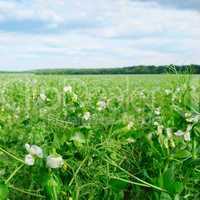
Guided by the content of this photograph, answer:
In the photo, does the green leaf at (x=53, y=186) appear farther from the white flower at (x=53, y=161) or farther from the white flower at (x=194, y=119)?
the white flower at (x=194, y=119)

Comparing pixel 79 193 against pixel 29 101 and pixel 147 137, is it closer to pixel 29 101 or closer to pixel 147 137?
pixel 147 137

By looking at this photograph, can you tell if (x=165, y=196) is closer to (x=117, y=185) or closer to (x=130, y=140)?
(x=117, y=185)

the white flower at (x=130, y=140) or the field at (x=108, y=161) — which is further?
the white flower at (x=130, y=140)

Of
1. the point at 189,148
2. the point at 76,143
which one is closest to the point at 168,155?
the point at 189,148

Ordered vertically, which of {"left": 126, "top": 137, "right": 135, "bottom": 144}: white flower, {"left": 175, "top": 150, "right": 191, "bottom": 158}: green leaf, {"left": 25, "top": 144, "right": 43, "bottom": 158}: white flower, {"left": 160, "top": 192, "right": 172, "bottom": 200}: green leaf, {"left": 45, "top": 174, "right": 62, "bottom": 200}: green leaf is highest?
{"left": 25, "top": 144, "right": 43, "bottom": 158}: white flower

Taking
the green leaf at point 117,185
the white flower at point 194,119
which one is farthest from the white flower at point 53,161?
the white flower at point 194,119

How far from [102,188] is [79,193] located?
0.26 ft

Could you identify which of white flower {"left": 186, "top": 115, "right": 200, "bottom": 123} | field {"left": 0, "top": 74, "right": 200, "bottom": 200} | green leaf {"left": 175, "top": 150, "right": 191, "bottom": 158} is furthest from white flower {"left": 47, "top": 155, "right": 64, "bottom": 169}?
white flower {"left": 186, "top": 115, "right": 200, "bottom": 123}

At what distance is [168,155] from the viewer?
6.01 feet

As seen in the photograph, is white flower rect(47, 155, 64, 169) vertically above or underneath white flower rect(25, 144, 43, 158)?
underneath

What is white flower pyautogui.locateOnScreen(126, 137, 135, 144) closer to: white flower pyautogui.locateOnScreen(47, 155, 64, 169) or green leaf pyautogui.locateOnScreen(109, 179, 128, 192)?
green leaf pyautogui.locateOnScreen(109, 179, 128, 192)

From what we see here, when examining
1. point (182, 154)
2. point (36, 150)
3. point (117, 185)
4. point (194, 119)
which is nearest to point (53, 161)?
point (36, 150)

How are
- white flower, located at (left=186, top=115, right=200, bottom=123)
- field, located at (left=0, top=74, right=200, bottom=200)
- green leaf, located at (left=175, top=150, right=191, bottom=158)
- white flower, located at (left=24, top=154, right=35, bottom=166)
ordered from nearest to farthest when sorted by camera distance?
white flower, located at (left=24, top=154, right=35, bottom=166) < field, located at (left=0, top=74, right=200, bottom=200) < green leaf, located at (left=175, top=150, right=191, bottom=158) < white flower, located at (left=186, top=115, right=200, bottom=123)

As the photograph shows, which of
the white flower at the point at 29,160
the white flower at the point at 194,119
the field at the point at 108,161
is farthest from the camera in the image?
the white flower at the point at 194,119
